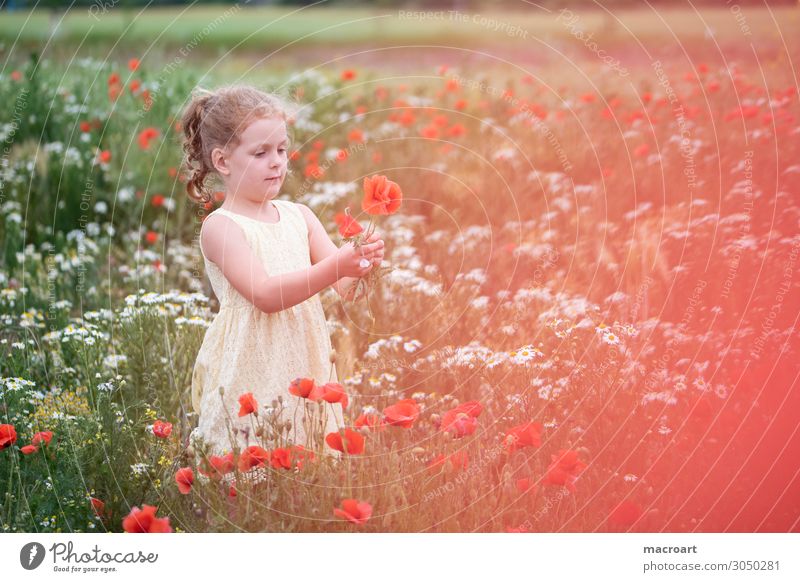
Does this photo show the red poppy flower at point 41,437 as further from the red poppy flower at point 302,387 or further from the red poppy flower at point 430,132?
the red poppy flower at point 430,132

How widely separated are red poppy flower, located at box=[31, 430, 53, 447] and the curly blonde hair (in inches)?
33.7

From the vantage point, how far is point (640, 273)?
3576 mm

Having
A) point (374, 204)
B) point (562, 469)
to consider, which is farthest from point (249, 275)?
point (562, 469)

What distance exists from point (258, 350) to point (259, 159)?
21.2 inches

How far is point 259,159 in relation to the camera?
278 centimetres

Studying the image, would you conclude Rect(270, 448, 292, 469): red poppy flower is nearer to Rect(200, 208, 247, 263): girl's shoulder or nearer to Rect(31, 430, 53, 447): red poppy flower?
Rect(200, 208, 247, 263): girl's shoulder

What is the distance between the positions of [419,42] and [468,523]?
187 inches

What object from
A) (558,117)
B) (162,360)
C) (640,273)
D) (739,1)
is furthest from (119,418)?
(739,1)

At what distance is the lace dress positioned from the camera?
278 centimetres

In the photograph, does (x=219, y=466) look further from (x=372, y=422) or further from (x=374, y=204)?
(x=374, y=204)

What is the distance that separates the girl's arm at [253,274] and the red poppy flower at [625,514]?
102cm

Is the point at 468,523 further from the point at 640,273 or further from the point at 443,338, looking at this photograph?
the point at 640,273
